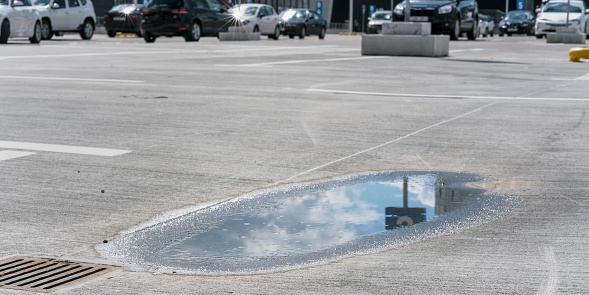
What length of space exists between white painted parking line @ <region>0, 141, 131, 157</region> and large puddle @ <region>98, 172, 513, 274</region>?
6.04 feet

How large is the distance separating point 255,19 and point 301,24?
5.86 metres

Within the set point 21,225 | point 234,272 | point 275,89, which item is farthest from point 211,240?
point 275,89

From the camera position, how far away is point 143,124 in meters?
8.60

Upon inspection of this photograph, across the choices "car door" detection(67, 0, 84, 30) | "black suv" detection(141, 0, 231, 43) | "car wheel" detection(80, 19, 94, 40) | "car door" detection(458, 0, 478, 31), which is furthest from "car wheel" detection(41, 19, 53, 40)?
"car door" detection(458, 0, 478, 31)

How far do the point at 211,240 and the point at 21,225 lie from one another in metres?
1.07

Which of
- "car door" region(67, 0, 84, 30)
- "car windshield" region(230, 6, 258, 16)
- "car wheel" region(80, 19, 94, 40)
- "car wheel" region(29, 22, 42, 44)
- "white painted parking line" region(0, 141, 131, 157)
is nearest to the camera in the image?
"white painted parking line" region(0, 141, 131, 157)

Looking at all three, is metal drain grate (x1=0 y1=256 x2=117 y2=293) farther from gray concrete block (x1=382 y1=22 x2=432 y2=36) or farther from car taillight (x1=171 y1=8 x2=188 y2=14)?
car taillight (x1=171 y1=8 x2=188 y2=14)

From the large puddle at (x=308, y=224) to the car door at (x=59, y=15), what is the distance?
28.2 meters

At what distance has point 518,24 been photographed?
5169cm

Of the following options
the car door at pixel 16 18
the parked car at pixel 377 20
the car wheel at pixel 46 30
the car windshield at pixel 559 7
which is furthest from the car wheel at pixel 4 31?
the car windshield at pixel 559 7

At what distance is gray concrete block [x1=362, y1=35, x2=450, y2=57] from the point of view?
21531 mm

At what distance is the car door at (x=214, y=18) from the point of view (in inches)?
1330

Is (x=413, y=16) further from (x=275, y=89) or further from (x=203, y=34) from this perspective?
(x=275, y=89)

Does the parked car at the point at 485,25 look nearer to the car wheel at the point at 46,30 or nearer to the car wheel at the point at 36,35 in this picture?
the car wheel at the point at 46,30
